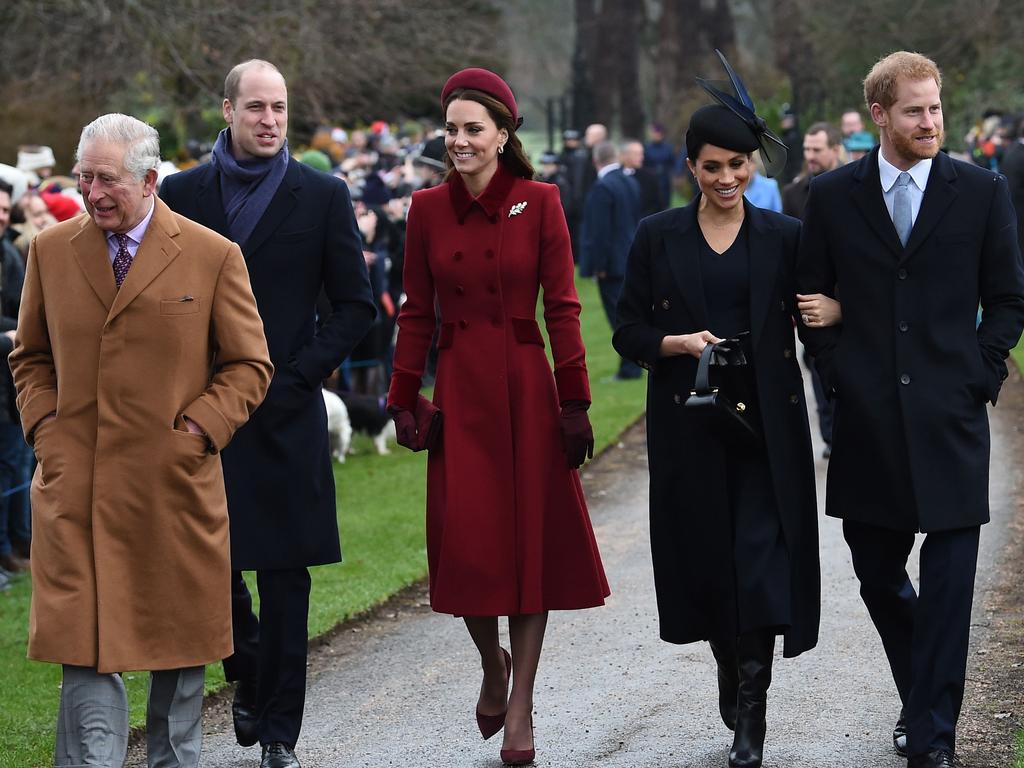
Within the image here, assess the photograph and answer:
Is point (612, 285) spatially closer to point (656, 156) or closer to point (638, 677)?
point (638, 677)

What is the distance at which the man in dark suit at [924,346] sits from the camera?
5.26 m

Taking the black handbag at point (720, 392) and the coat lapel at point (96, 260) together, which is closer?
the coat lapel at point (96, 260)

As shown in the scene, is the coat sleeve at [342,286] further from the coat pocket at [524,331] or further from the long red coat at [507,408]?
the coat pocket at [524,331]

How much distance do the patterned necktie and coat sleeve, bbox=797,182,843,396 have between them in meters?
2.07

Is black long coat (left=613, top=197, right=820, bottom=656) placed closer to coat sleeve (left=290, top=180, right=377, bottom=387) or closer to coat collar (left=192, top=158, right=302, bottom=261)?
coat sleeve (left=290, top=180, right=377, bottom=387)

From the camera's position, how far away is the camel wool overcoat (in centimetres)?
469

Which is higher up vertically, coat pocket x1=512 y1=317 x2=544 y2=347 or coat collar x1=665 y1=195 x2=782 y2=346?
coat collar x1=665 y1=195 x2=782 y2=346

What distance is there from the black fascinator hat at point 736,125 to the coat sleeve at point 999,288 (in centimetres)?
72

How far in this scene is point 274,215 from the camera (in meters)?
5.60

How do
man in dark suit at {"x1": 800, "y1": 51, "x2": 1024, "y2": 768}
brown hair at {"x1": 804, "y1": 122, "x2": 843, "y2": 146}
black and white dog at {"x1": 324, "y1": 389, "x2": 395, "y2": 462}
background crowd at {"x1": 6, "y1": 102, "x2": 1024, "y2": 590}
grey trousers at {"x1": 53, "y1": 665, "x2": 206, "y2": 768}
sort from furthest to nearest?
black and white dog at {"x1": 324, "y1": 389, "x2": 395, "y2": 462} → brown hair at {"x1": 804, "y1": 122, "x2": 843, "y2": 146} → background crowd at {"x1": 6, "y1": 102, "x2": 1024, "y2": 590} → man in dark suit at {"x1": 800, "y1": 51, "x2": 1024, "y2": 768} → grey trousers at {"x1": 53, "y1": 665, "x2": 206, "y2": 768}

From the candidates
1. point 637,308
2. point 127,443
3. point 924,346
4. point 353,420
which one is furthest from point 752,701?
point 353,420

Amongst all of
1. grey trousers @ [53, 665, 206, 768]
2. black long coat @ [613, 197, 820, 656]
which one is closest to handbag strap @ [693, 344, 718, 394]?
black long coat @ [613, 197, 820, 656]

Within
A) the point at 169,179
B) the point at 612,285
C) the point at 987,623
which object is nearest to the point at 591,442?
the point at 169,179

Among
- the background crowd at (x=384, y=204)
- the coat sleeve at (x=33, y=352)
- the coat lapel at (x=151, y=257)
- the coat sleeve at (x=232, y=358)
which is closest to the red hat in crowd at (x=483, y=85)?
the coat sleeve at (x=232, y=358)
